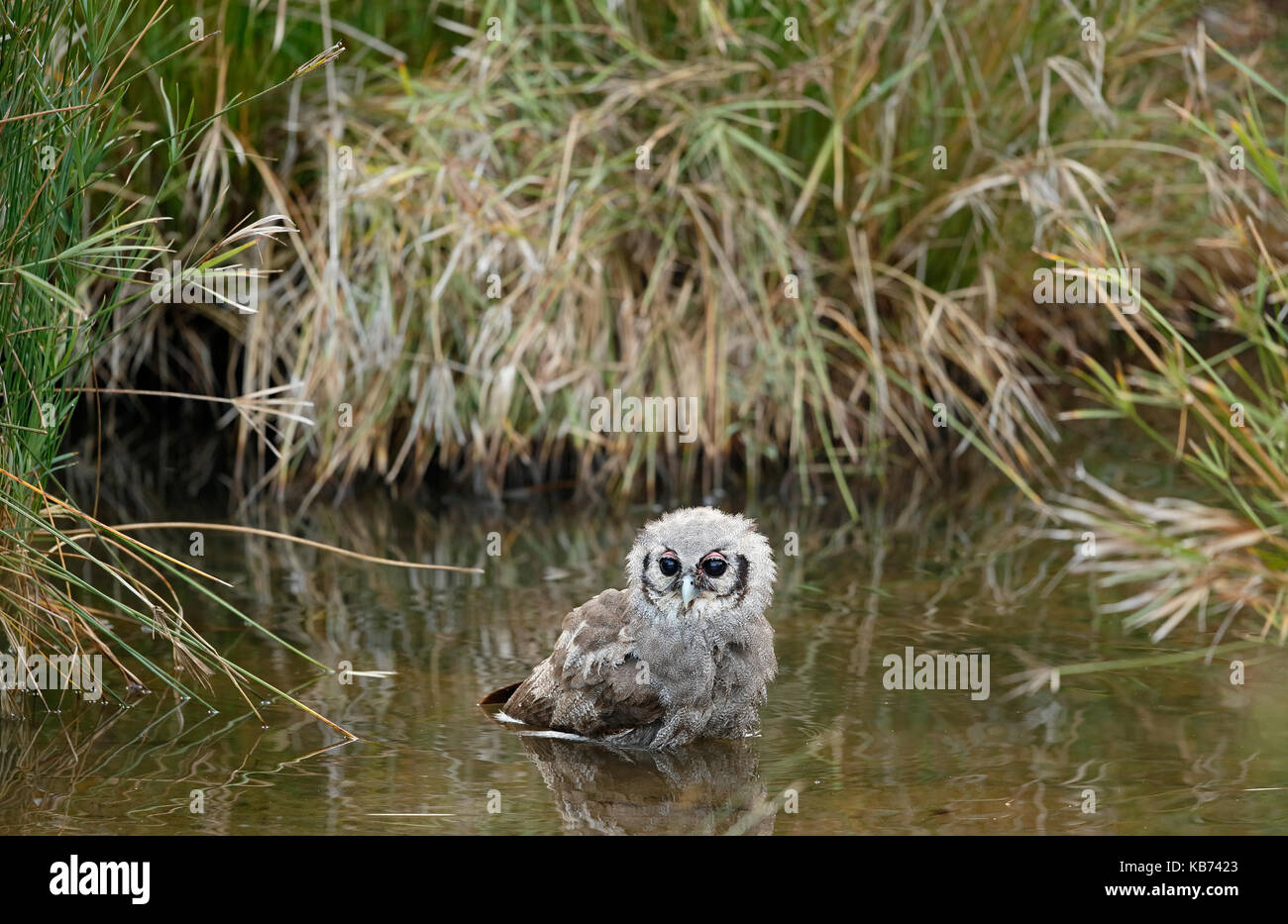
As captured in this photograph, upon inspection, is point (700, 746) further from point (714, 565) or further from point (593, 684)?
point (714, 565)

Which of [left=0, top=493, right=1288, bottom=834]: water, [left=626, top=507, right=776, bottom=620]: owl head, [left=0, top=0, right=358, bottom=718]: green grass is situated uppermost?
[left=0, top=0, right=358, bottom=718]: green grass

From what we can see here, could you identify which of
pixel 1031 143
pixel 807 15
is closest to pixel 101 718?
pixel 807 15

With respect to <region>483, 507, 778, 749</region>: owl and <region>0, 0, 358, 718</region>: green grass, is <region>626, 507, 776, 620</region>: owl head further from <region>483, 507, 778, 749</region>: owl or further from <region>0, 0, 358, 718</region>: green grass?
<region>0, 0, 358, 718</region>: green grass

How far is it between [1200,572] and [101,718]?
2460 mm

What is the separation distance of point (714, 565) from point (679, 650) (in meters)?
0.22

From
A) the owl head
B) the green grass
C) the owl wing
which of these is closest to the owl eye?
the owl head

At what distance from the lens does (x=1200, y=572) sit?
9.45 feet

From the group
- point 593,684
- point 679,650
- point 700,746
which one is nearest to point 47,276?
point 593,684

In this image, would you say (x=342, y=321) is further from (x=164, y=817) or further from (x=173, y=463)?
(x=164, y=817)

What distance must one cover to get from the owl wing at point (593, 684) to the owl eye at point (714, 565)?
27cm

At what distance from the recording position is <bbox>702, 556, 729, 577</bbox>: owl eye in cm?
348

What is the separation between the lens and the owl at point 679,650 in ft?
11.5

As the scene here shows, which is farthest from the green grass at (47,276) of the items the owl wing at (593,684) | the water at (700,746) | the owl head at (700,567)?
the owl head at (700,567)

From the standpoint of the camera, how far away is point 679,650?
3.55 metres
